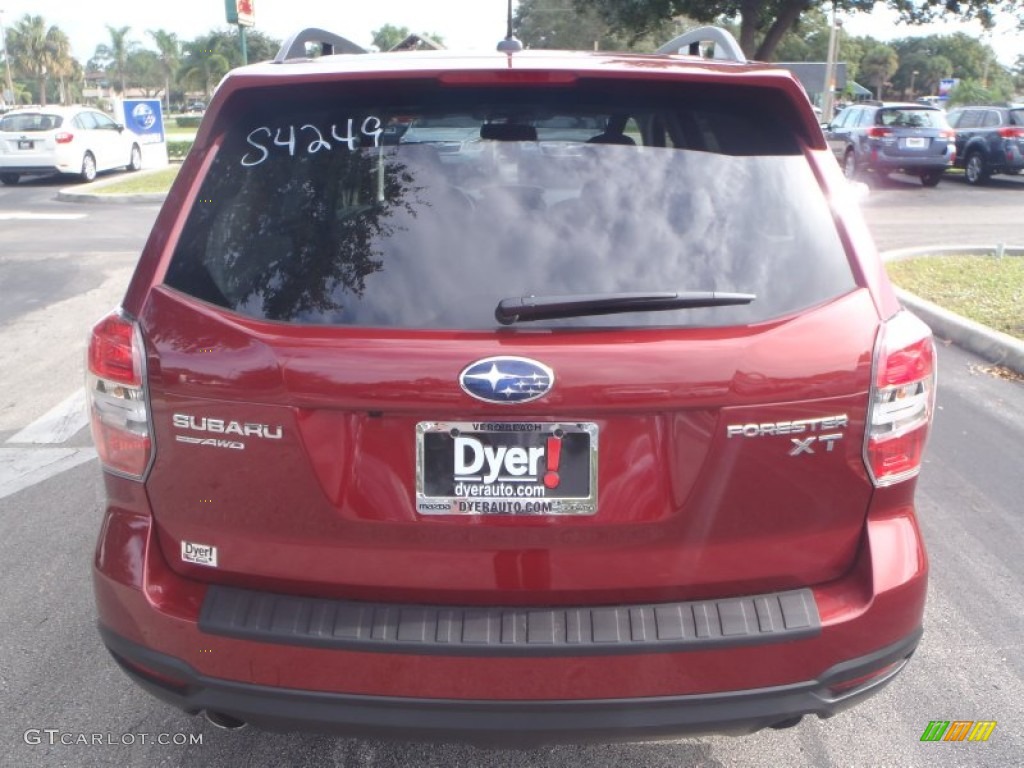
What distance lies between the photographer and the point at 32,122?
21.4 m

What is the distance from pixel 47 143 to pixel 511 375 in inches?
867

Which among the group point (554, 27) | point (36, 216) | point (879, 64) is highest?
point (554, 27)

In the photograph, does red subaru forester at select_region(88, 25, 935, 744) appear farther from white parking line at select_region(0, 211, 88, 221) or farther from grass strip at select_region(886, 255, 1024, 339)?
white parking line at select_region(0, 211, 88, 221)

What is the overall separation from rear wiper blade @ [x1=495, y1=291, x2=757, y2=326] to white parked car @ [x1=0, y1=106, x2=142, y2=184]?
71.4 feet

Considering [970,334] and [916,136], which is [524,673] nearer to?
[970,334]

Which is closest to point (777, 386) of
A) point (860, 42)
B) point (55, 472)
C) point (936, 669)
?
point (936, 669)

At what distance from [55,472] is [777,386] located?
4205 millimetres

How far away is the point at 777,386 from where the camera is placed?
215 centimetres

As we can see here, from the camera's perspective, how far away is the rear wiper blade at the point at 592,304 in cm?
214

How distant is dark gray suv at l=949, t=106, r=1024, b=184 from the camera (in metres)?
21.1

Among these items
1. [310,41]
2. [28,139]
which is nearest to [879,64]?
[28,139]

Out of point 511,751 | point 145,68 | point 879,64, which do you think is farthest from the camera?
point 145,68

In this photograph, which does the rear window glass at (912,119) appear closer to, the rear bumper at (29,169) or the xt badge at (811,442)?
the rear bumper at (29,169)

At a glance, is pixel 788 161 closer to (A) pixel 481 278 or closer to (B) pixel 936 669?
(A) pixel 481 278
